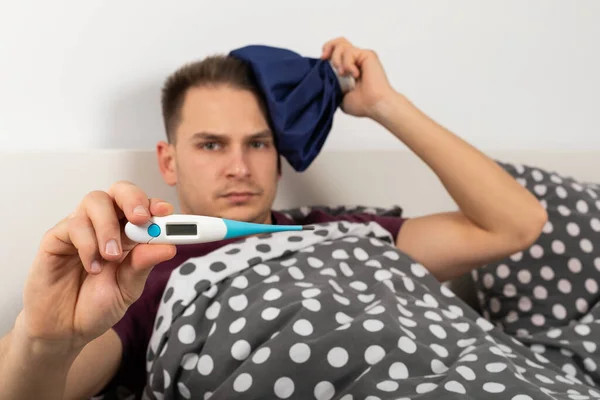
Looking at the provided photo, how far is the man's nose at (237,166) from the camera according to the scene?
1.01 metres

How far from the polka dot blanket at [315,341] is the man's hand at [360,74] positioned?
1.22ft

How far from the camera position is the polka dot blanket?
69cm

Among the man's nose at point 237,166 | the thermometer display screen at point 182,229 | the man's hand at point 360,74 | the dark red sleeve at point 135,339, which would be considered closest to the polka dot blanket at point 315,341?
the dark red sleeve at point 135,339

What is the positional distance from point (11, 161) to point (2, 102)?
0.14 meters

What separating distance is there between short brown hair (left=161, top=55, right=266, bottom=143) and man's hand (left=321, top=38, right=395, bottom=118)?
167mm

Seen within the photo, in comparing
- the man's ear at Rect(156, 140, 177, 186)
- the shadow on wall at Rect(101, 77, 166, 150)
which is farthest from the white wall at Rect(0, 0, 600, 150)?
the man's ear at Rect(156, 140, 177, 186)

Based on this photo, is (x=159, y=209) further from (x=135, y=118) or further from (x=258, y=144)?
(x=135, y=118)

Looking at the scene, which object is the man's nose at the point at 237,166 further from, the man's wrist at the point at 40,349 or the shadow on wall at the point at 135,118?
the man's wrist at the point at 40,349

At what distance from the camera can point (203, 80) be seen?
3.51ft

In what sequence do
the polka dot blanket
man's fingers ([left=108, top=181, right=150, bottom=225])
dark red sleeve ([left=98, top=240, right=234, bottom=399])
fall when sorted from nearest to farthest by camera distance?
man's fingers ([left=108, top=181, right=150, bottom=225]), the polka dot blanket, dark red sleeve ([left=98, top=240, right=234, bottom=399])

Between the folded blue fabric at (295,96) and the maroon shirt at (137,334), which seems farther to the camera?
the folded blue fabric at (295,96)

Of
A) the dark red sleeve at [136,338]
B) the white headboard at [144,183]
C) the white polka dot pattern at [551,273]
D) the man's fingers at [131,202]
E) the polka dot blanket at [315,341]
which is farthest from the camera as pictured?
the white polka dot pattern at [551,273]

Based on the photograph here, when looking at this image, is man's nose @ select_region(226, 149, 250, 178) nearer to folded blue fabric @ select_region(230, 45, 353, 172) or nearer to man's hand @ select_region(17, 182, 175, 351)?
folded blue fabric @ select_region(230, 45, 353, 172)

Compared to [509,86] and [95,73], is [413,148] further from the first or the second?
[95,73]
